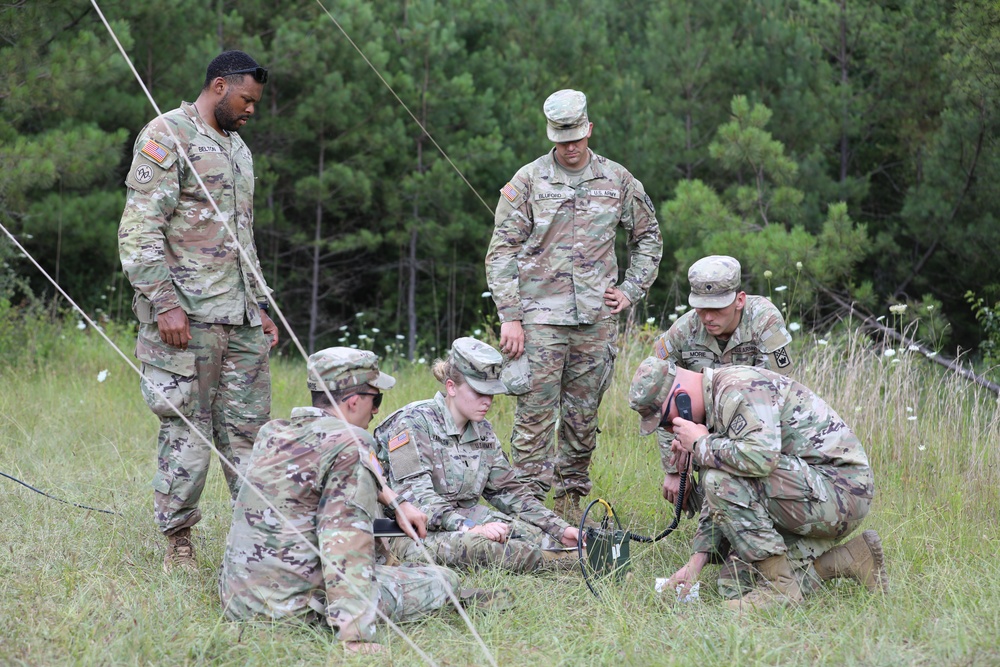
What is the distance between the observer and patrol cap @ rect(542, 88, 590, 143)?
5.86 meters

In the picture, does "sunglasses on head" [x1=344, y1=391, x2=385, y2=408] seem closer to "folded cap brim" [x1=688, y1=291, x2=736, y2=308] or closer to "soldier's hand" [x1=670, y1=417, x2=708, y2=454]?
"soldier's hand" [x1=670, y1=417, x2=708, y2=454]

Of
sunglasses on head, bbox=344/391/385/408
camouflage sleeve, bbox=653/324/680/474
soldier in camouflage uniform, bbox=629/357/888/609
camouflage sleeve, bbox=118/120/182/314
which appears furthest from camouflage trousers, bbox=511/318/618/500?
camouflage sleeve, bbox=118/120/182/314

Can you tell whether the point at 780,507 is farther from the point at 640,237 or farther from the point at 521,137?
A: the point at 521,137

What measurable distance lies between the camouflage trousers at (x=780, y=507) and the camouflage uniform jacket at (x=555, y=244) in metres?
1.57

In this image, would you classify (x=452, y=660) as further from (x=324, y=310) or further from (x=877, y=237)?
(x=324, y=310)

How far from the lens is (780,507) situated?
15.7ft

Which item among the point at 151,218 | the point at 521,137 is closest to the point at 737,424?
the point at 151,218

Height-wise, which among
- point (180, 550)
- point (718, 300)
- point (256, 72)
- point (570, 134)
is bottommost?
point (180, 550)

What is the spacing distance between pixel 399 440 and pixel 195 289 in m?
1.19

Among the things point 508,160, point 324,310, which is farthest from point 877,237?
point 324,310

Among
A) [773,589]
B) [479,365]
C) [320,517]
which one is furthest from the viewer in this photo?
[479,365]

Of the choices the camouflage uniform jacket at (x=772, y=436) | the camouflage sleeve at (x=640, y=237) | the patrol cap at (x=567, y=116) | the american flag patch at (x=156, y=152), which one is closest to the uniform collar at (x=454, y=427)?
the camouflage uniform jacket at (x=772, y=436)

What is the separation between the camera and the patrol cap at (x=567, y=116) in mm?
5855

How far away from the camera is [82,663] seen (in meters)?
3.87
